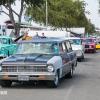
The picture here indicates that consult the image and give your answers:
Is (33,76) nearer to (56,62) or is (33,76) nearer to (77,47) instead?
(56,62)

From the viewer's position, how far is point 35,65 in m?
10.1

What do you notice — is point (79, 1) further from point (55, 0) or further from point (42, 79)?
point (42, 79)

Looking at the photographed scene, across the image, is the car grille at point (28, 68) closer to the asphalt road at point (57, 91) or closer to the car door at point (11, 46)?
the asphalt road at point (57, 91)

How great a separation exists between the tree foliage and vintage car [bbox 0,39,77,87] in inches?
1369

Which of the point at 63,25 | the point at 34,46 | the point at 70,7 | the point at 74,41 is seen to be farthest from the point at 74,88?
the point at 70,7

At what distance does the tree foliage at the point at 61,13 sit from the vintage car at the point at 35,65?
3477 cm

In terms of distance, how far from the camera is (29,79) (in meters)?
10.1

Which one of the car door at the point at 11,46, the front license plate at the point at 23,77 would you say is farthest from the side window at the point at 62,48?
the car door at the point at 11,46

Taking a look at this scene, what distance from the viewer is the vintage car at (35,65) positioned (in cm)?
1012

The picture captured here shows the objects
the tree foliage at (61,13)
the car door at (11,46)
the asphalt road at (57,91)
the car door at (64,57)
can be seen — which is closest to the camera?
the asphalt road at (57,91)

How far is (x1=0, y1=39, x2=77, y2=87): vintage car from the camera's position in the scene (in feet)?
33.2

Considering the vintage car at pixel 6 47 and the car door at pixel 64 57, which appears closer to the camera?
the car door at pixel 64 57

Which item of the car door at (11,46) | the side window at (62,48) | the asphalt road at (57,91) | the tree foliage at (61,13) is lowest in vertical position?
the asphalt road at (57,91)

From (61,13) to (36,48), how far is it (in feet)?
142
